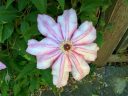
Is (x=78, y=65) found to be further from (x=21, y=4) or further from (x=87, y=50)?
(x=21, y=4)

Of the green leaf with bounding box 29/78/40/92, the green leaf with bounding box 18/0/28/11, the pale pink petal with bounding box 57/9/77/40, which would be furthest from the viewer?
the green leaf with bounding box 29/78/40/92

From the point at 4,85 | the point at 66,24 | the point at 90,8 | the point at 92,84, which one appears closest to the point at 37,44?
the point at 66,24

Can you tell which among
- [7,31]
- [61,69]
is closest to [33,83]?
[7,31]

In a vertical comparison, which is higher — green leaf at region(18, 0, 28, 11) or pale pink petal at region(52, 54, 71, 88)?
green leaf at region(18, 0, 28, 11)

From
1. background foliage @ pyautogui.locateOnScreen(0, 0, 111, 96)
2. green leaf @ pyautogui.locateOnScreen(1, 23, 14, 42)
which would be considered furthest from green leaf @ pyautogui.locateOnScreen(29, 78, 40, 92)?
green leaf @ pyautogui.locateOnScreen(1, 23, 14, 42)

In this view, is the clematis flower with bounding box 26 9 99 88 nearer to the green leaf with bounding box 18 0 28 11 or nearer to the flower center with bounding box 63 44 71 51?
the flower center with bounding box 63 44 71 51

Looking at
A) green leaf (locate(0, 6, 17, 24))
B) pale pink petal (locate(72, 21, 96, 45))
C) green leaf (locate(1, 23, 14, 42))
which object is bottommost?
pale pink petal (locate(72, 21, 96, 45))

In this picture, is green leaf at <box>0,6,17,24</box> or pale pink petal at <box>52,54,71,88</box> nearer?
pale pink petal at <box>52,54,71,88</box>

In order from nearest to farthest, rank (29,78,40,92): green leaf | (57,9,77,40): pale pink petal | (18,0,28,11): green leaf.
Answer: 1. (57,9,77,40): pale pink petal
2. (18,0,28,11): green leaf
3. (29,78,40,92): green leaf
